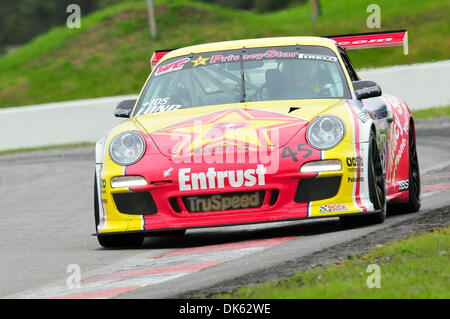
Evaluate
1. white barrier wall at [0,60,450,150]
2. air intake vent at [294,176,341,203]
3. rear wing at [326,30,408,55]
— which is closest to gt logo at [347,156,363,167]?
air intake vent at [294,176,341,203]

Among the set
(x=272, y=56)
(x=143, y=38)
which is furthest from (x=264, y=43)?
(x=143, y=38)

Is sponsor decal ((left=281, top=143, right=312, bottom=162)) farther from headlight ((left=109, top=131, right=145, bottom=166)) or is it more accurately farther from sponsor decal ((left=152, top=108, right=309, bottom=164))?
headlight ((left=109, top=131, right=145, bottom=166))

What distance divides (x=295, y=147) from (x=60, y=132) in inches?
696

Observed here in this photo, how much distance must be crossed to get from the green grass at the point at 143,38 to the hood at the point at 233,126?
78.8 ft

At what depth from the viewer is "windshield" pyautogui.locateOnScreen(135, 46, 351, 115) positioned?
25.6 ft

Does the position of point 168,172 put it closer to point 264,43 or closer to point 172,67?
point 172,67

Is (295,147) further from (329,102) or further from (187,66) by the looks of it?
(187,66)

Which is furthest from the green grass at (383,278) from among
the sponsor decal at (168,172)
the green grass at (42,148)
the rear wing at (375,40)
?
the green grass at (42,148)

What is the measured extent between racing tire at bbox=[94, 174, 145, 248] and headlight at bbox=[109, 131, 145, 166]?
28 centimetres

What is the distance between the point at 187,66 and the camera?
27.2ft

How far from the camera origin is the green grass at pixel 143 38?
3450 cm

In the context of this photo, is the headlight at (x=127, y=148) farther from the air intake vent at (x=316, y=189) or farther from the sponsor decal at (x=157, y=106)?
the air intake vent at (x=316, y=189)

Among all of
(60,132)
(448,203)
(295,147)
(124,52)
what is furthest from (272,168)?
(124,52)
